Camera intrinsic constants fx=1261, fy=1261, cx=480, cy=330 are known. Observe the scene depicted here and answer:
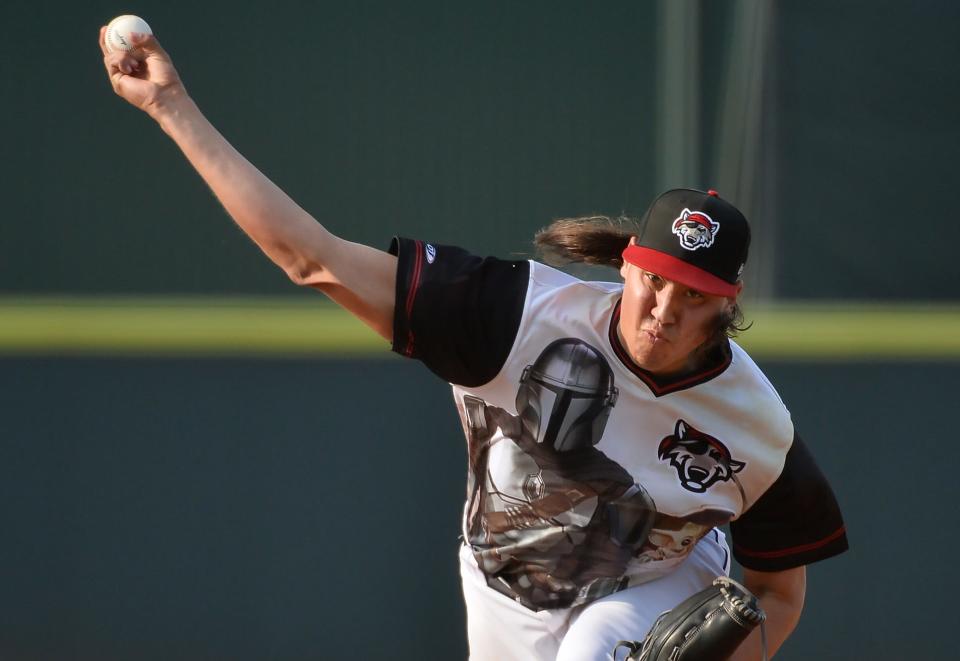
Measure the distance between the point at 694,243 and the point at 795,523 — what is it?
82 cm

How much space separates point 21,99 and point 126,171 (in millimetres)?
455

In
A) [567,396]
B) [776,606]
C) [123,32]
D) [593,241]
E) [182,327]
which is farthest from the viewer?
[182,327]

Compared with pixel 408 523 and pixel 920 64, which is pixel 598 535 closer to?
pixel 408 523

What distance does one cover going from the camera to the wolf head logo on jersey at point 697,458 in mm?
2965

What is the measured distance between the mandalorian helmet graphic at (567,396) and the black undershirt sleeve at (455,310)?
98 millimetres

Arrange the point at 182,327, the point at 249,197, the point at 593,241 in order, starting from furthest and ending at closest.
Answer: the point at 182,327, the point at 593,241, the point at 249,197

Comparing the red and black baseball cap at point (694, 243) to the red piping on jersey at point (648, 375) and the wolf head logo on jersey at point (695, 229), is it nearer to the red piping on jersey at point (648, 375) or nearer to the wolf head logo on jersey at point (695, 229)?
the wolf head logo on jersey at point (695, 229)

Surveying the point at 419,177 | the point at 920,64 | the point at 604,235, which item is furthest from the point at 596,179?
the point at 604,235

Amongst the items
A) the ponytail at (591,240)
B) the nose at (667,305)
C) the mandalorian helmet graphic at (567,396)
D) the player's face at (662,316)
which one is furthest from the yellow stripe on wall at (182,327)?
the nose at (667,305)

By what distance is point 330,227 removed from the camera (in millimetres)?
4613

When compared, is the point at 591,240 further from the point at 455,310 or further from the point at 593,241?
the point at 455,310

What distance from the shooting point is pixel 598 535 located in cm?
302

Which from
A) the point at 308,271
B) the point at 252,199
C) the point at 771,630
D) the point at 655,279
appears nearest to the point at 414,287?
the point at 308,271

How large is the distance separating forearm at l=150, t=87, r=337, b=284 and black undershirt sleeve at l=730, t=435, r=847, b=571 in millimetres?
1254
